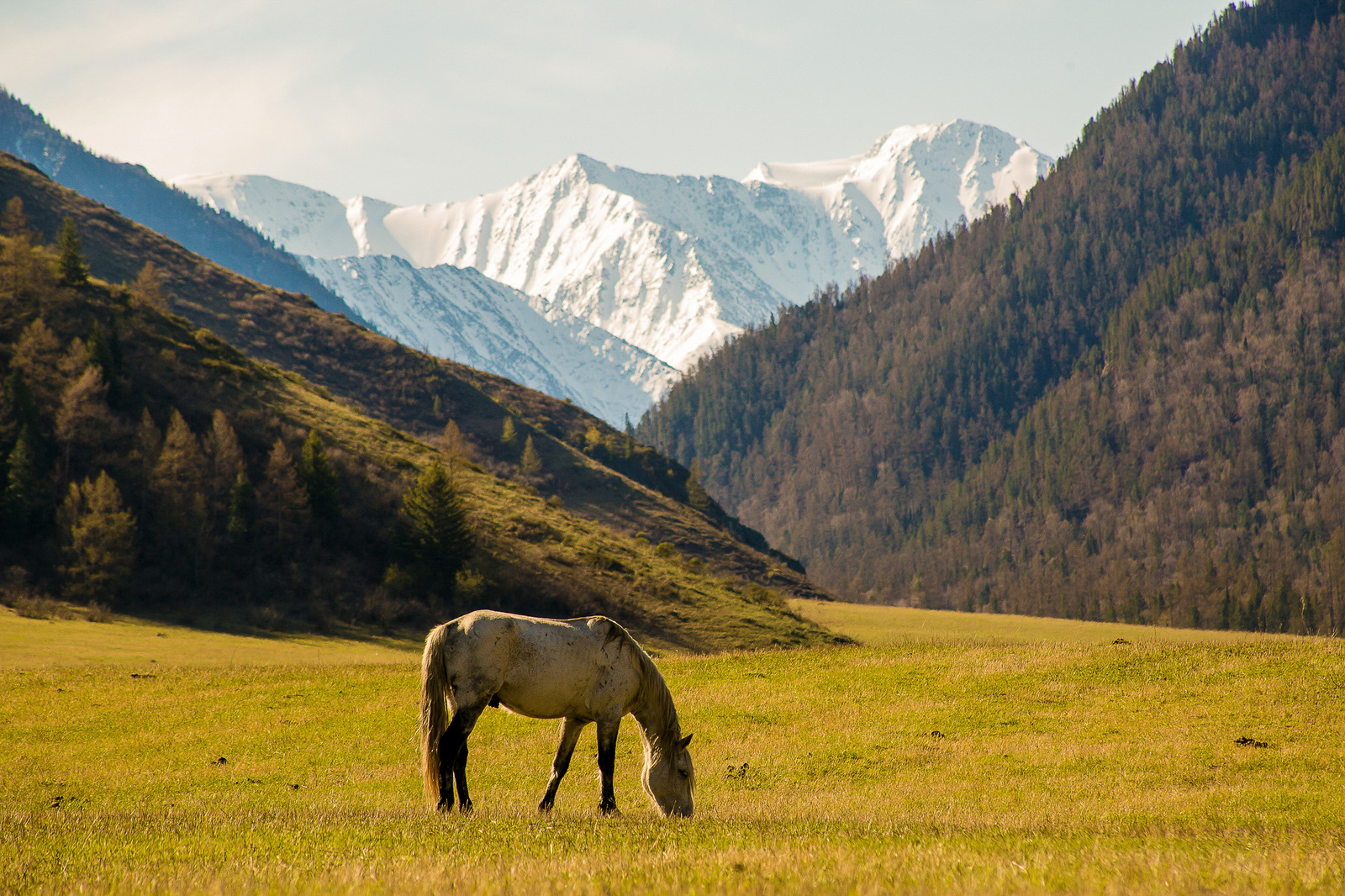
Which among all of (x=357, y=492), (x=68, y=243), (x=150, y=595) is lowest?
(x=150, y=595)

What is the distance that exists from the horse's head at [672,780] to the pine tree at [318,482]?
65165mm

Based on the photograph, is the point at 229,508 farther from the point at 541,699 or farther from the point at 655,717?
the point at 541,699

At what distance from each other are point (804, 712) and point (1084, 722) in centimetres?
739

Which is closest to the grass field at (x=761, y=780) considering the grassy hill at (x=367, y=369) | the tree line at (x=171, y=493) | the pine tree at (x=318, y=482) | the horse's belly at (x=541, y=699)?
Result: the horse's belly at (x=541, y=699)

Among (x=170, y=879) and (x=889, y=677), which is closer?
(x=170, y=879)

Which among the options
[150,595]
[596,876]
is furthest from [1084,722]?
[150,595]

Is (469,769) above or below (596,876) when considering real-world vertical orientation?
below

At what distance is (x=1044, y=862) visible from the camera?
8969 millimetres

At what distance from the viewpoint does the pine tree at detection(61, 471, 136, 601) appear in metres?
61.8

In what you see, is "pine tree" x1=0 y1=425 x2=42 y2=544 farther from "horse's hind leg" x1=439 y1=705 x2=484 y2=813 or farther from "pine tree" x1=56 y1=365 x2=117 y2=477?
"horse's hind leg" x1=439 y1=705 x2=484 y2=813

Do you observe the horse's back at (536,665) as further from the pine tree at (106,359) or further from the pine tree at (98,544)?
the pine tree at (106,359)

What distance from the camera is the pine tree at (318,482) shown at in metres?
75.1

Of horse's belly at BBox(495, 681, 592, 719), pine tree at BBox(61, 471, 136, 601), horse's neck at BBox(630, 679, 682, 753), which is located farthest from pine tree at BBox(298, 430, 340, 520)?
horse's belly at BBox(495, 681, 592, 719)

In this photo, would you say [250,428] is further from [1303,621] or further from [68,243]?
[1303,621]
